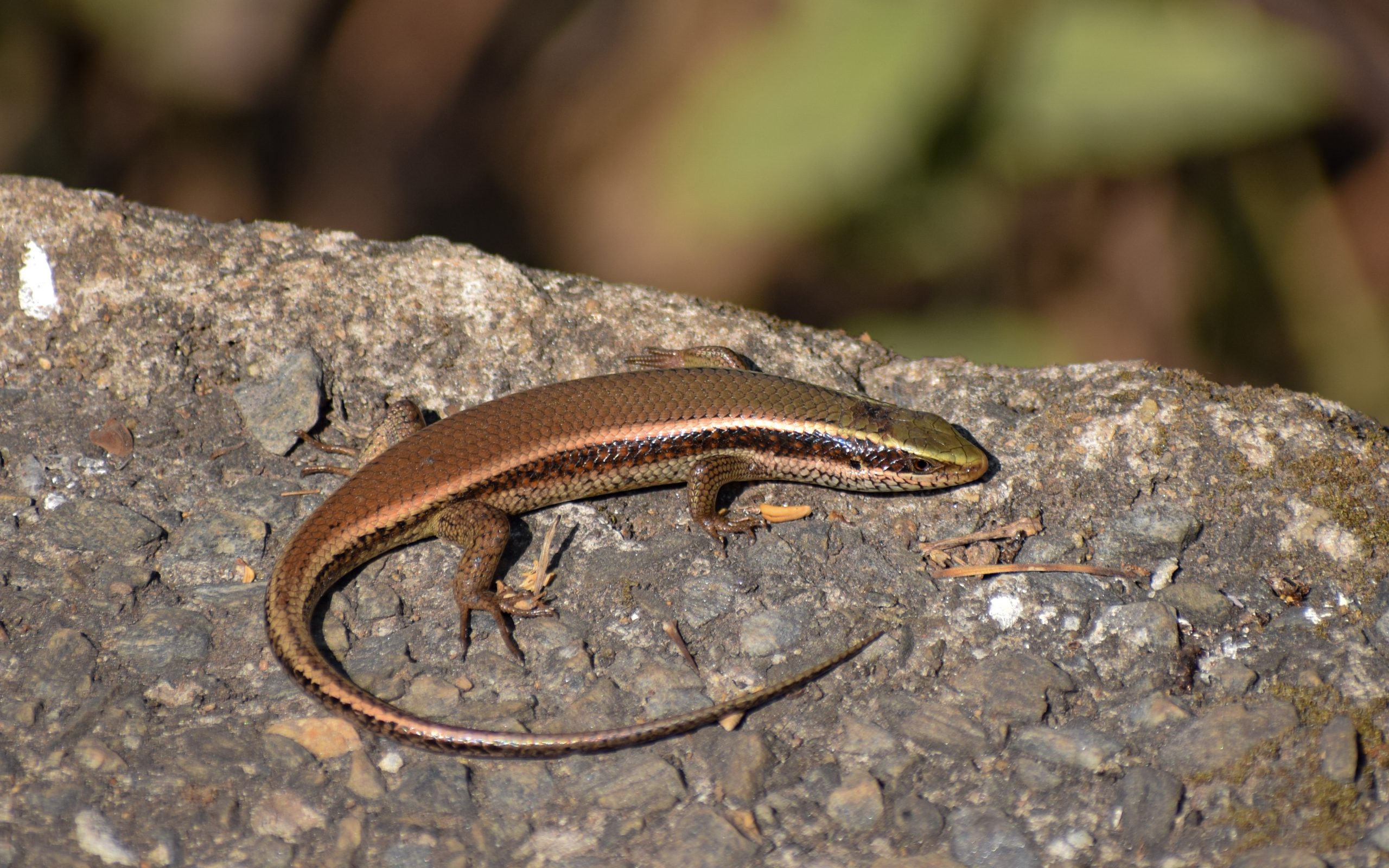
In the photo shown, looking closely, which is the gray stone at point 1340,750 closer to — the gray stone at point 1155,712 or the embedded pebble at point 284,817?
the gray stone at point 1155,712

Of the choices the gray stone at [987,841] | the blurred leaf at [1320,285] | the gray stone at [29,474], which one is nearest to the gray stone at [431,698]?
A: the gray stone at [987,841]

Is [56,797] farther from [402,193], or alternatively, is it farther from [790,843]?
[402,193]

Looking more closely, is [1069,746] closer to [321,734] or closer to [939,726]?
[939,726]

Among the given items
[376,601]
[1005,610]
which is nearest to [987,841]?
[1005,610]

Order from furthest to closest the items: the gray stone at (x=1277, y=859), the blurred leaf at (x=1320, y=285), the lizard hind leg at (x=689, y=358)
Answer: the blurred leaf at (x=1320, y=285), the lizard hind leg at (x=689, y=358), the gray stone at (x=1277, y=859)

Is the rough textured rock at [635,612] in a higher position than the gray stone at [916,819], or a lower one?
higher

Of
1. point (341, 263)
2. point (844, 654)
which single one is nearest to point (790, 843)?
point (844, 654)

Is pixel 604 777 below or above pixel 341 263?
below
